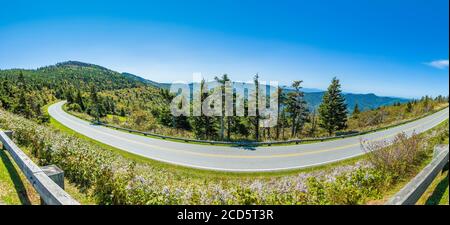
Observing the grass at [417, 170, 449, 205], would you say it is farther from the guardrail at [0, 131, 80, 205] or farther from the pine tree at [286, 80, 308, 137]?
the pine tree at [286, 80, 308, 137]

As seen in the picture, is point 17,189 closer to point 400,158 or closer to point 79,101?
point 79,101

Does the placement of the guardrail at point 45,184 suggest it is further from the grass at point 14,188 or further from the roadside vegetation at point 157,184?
the roadside vegetation at point 157,184

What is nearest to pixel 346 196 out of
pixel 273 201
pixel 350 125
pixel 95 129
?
pixel 273 201

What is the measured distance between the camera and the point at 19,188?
3.48 meters

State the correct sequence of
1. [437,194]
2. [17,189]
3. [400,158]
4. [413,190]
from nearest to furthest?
1. [413,190]
2. [17,189]
3. [437,194]
4. [400,158]

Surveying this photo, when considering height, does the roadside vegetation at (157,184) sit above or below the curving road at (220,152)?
above
